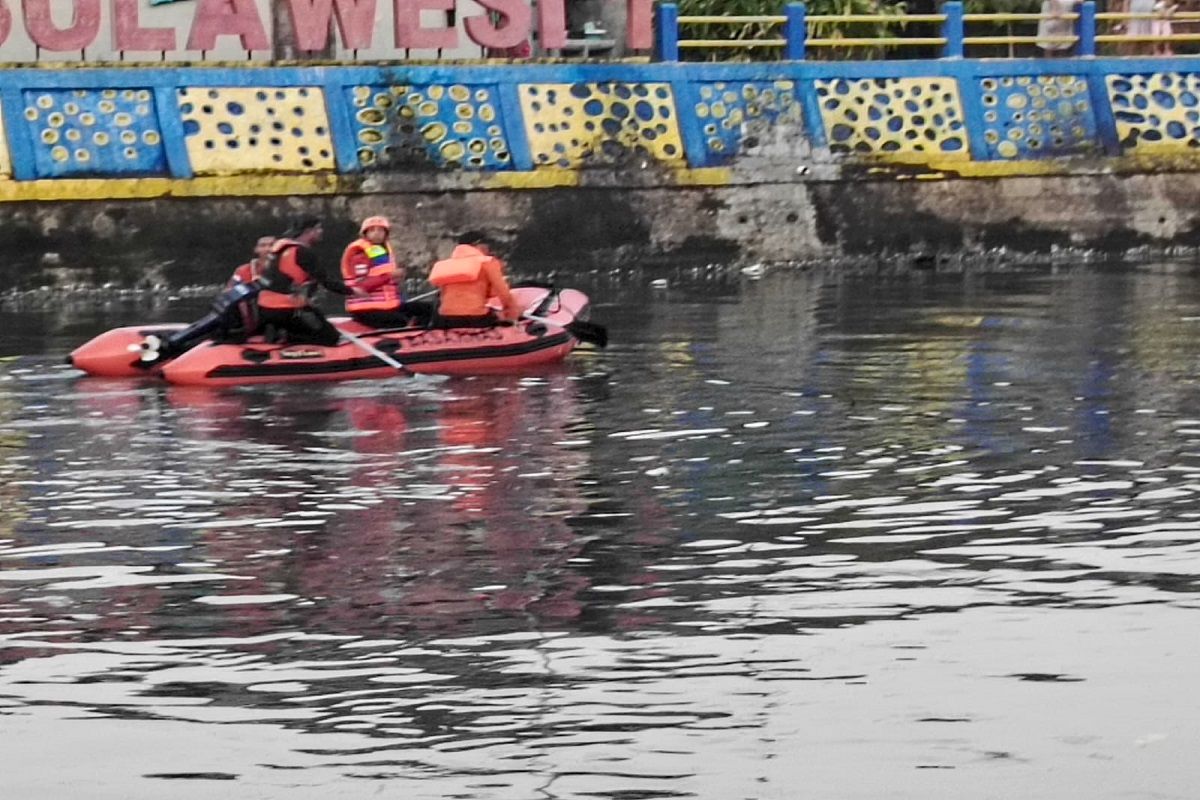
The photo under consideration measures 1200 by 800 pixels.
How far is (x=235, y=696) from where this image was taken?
8.18m

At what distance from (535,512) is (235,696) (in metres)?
3.65

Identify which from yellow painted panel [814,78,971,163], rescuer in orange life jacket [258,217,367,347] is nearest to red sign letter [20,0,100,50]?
yellow painted panel [814,78,971,163]

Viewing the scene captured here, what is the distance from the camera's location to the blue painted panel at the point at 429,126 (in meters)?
26.8

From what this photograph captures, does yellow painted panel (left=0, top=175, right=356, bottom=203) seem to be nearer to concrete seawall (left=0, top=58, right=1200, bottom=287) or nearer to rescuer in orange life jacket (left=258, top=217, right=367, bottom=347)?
concrete seawall (left=0, top=58, right=1200, bottom=287)

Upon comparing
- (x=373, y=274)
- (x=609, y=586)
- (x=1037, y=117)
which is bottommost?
(x=609, y=586)

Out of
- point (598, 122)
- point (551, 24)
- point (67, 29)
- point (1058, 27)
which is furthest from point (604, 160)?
point (1058, 27)

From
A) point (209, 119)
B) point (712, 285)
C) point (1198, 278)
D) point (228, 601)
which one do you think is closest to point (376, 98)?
point (209, 119)

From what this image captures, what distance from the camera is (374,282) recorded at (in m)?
18.5

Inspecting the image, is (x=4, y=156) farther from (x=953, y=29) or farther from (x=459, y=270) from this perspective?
(x=953, y=29)

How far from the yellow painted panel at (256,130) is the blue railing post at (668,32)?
12.6ft

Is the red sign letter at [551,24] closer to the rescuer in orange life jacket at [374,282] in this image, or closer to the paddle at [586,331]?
the paddle at [586,331]

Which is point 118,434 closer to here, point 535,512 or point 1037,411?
point 535,512

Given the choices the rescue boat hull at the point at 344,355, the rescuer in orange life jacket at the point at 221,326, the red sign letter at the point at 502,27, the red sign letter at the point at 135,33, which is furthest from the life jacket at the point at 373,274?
the red sign letter at the point at 502,27

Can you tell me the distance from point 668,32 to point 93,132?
20.6 feet
